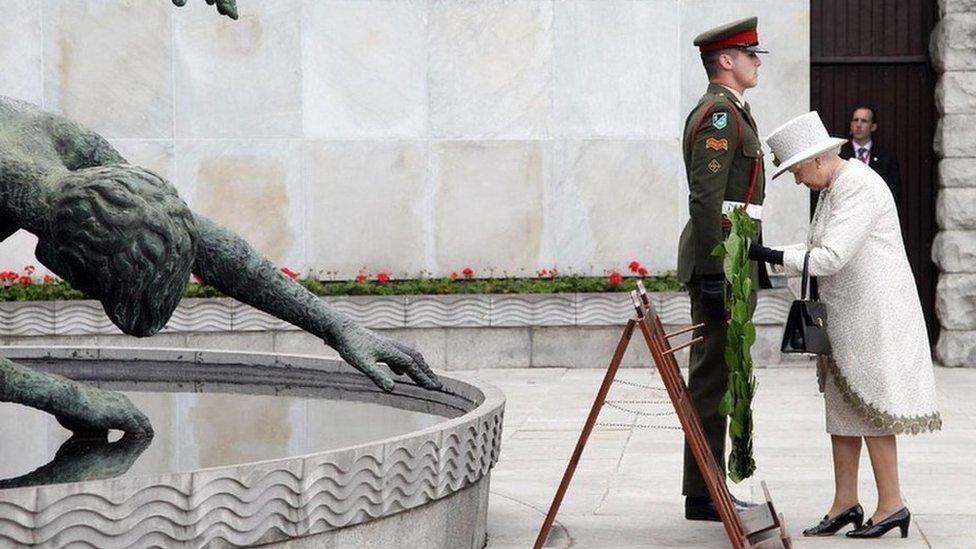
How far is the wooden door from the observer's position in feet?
46.5

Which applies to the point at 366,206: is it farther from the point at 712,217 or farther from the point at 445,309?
the point at 712,217

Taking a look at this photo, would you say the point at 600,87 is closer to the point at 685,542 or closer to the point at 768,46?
the point at 768,46

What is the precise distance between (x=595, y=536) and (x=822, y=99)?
8033 millimetres

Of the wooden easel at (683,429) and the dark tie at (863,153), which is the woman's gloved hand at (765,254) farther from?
the dark tie at (863,153)

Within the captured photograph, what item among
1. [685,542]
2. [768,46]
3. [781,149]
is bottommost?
[685,542]

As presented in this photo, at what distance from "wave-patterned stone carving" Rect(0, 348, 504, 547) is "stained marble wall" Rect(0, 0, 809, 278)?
811 centimetres

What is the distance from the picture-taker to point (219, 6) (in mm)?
4645

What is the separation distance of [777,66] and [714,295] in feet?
22.5

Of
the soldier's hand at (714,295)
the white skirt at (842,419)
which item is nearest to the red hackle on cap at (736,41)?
the soldier's hand at (714,295)

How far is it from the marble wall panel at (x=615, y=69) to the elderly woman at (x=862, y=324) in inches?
269

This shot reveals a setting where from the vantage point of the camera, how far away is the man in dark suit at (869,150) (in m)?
13.8

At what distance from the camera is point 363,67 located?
13.8 metres

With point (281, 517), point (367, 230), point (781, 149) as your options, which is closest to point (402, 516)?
point (281, 517)

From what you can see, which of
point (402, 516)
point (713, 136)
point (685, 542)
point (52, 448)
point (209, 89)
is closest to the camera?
point (402, 516)
